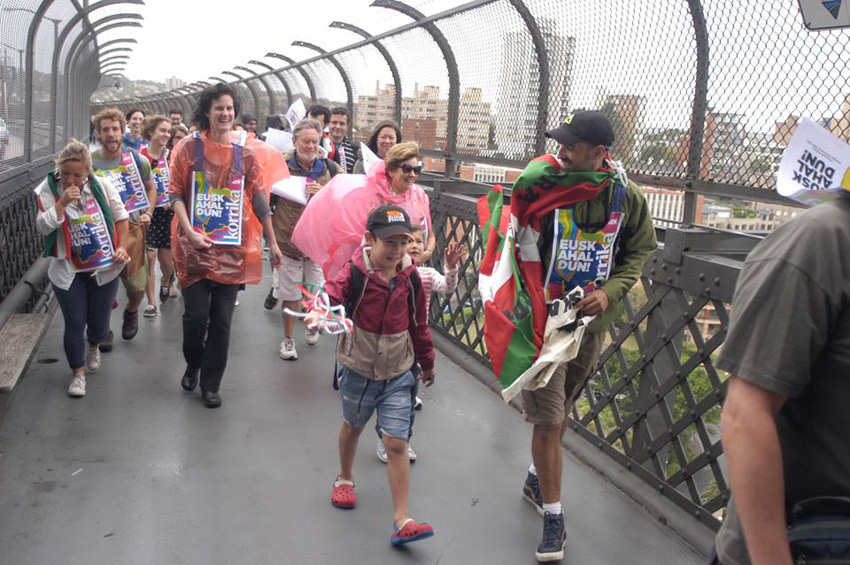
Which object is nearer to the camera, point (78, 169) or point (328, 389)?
point (78, 169)

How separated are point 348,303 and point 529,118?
3.20 m

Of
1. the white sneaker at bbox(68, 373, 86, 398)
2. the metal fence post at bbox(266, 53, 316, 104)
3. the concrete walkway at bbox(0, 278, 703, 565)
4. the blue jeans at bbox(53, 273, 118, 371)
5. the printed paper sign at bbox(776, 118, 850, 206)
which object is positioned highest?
the metal fence post at bbox(266, 53, 316, 104)

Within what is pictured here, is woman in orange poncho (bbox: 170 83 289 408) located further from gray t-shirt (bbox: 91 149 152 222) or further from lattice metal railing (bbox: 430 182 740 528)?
lattice metal railing (bbox: 430 182 740 528)

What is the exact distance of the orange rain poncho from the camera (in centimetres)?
536

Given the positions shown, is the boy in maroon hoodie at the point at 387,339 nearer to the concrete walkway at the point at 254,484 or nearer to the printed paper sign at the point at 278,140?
the concrete walkway at the point at 254,484

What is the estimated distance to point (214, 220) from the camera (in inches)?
214

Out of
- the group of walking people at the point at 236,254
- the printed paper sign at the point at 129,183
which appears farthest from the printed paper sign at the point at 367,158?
the printed paper sign at the point at 129,183

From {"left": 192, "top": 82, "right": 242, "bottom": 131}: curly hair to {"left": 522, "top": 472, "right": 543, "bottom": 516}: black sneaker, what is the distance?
9.79 feet

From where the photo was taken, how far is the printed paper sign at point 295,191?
6684 mm

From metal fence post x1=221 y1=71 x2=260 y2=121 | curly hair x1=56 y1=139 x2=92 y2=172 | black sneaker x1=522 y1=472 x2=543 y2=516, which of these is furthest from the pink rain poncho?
metal fence post x1=221 y1=71 x2=260 y2=121

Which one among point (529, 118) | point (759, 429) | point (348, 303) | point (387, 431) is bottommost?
point (387, 431)

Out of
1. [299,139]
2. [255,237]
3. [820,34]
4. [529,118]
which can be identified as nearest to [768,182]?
[820,34]

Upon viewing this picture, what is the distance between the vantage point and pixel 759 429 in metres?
1.57

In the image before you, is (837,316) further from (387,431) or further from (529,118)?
(529,118)
